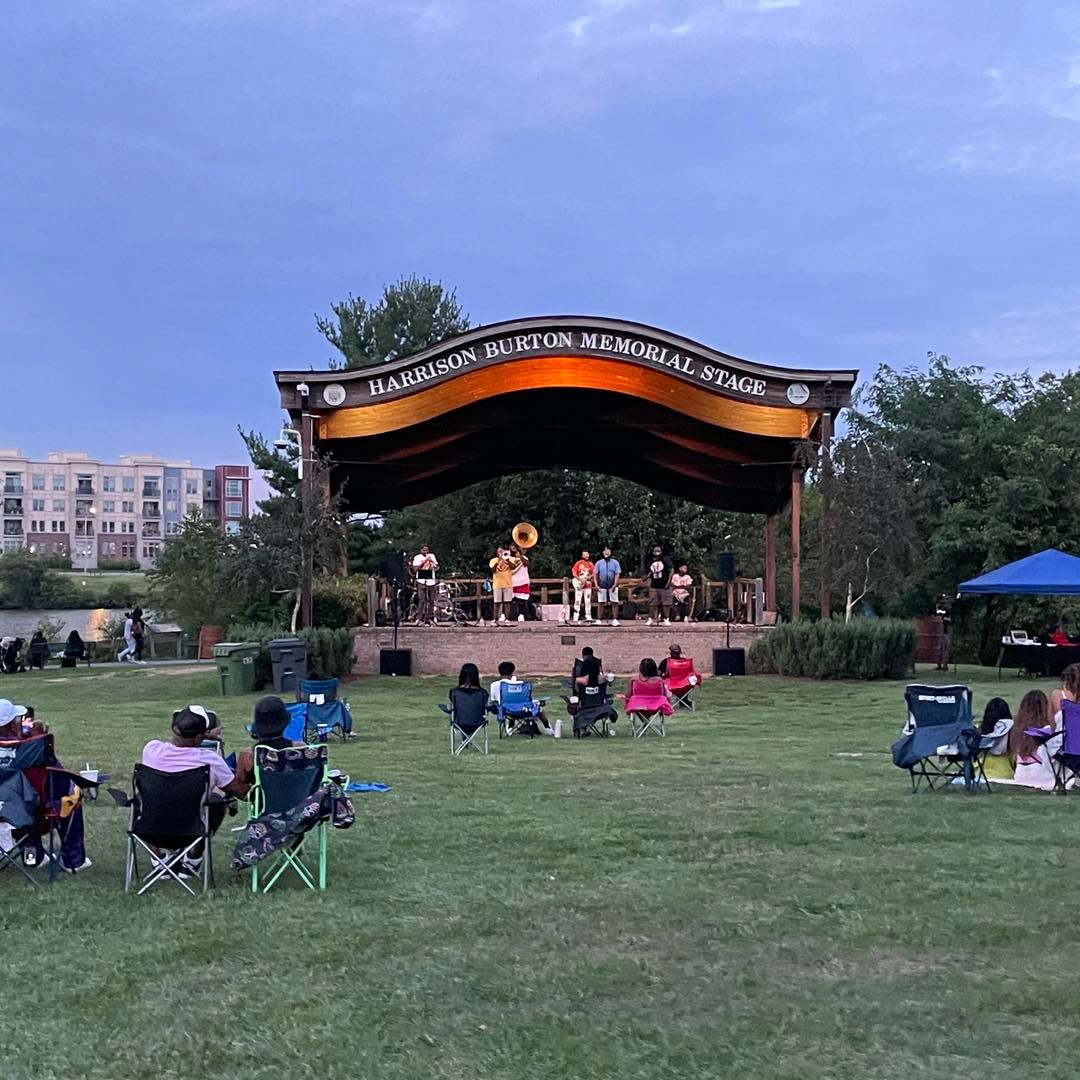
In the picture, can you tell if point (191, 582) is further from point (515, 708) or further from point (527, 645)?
point (515, 708)

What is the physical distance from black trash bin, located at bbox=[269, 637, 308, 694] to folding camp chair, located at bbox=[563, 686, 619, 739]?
6.72 m

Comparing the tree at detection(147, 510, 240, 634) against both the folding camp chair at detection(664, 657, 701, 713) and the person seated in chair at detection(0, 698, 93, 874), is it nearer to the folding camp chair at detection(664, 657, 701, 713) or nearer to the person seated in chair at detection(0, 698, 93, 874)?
the folding camp chair at detection(664, 657, 701, 713)

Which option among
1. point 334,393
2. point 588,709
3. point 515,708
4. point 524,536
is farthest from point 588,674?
point 524,536

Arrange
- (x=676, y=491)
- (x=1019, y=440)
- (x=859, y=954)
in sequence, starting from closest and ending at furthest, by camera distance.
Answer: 1. (x=859, y=954)
2. (x=676, y=491)
3. (x=1019, y=440)

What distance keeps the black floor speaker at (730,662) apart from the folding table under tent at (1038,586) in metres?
3.79

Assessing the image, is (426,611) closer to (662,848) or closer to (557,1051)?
(662,848)

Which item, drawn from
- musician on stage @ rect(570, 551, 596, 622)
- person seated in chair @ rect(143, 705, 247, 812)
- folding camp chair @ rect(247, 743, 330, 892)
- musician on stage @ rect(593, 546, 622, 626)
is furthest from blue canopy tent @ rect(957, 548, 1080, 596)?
person seated in chair @ rect(143, 705, 247, 812)

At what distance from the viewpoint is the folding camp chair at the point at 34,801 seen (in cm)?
586

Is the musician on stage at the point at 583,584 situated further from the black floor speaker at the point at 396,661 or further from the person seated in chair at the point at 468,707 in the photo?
the person seated in chair at the point at 468,707

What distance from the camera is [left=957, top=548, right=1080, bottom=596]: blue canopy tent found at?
17688 millimetres

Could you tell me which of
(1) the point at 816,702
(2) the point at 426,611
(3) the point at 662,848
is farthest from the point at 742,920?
(2) the point at 426,611

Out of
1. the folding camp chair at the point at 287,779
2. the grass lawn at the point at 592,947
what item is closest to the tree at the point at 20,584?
the grass lawn at the point at 592,947

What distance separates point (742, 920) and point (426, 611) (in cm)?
1838

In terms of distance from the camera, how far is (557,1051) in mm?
3748
